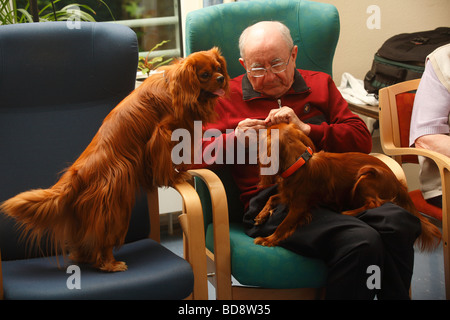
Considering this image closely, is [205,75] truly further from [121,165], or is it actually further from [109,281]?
[109,281]

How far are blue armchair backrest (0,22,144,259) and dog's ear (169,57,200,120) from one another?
483mm

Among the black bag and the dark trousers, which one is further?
the black bag

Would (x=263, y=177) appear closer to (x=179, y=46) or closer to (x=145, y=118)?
(x=145, y=118)

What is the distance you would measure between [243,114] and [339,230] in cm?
60

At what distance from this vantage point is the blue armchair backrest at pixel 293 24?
221 centimetres

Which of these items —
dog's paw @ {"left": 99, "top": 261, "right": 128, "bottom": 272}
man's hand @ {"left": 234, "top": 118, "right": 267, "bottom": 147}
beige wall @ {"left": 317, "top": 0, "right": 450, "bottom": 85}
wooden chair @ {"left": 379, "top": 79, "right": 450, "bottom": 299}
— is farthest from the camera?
beige wall @ {"left": 317, "top": 0, "right": 450, "bottom": 85}

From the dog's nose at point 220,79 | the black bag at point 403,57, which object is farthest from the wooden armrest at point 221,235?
the black bag at point 403,57

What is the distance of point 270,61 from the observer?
6.33 feet

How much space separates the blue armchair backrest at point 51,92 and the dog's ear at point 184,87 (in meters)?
0.48

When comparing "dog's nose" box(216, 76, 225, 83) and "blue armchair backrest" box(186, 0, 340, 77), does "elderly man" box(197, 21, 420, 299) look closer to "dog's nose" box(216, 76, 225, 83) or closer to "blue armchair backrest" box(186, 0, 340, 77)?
"blue armchair backrest" box(186, 0, 340, 77)

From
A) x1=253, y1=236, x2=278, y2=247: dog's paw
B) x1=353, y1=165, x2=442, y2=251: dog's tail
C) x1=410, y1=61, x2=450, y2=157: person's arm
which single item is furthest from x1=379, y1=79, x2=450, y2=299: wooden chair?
x1=253, y1=236, x2=278, y2=247: dog's paw

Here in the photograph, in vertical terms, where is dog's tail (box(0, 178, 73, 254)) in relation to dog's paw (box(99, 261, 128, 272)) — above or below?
above

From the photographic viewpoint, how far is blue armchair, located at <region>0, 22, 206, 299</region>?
187 centimetres
